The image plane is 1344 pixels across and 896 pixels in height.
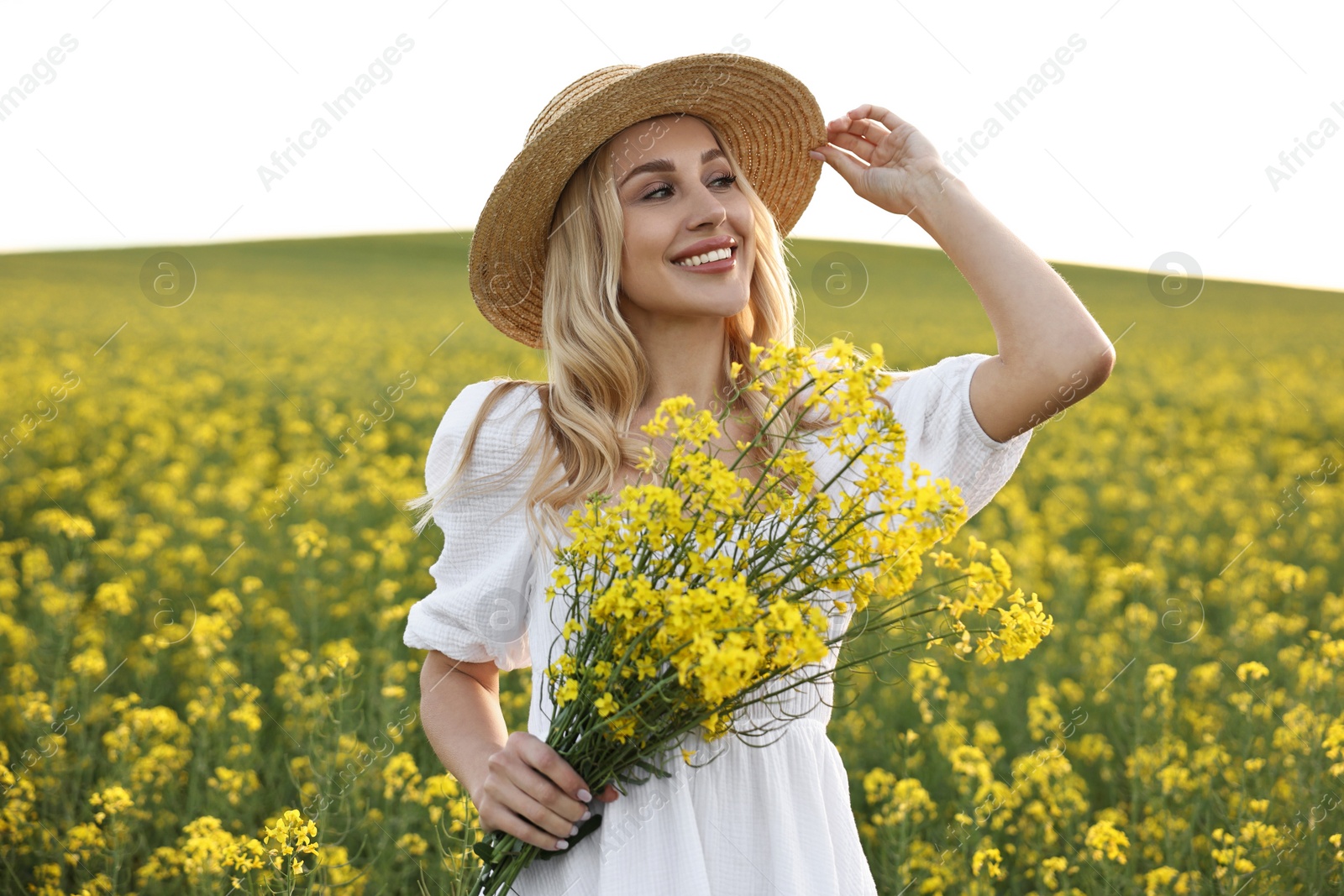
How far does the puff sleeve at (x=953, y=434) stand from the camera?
5.74 ft

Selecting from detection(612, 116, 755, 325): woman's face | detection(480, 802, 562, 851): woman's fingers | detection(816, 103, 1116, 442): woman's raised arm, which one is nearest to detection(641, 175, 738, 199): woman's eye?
detection(612, 116, 755, 325): woman's face

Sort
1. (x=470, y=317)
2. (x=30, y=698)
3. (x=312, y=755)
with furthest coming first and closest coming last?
(x=470, y=317)
(x=30, y=698)
(x=312, y=755)

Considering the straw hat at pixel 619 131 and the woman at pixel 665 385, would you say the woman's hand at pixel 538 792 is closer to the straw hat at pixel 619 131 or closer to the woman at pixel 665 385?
the woman at pixel 665 385

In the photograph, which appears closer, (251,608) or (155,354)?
(251,608)

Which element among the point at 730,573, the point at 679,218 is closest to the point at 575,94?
the point at 679,218

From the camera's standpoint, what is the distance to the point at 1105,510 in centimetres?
720

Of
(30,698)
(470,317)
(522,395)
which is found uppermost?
(470,317)

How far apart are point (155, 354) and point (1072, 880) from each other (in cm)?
1274

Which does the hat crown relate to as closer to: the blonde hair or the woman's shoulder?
the blonde hair

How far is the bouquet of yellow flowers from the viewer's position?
1.21m

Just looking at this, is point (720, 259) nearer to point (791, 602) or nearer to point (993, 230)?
Answer: point (993, 230)

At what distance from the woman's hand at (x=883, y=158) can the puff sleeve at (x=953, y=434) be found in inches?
11.3

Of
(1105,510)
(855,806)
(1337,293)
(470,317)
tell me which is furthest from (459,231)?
(855,806)

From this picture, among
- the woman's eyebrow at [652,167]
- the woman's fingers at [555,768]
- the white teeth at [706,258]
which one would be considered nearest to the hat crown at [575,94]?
the woman's eyebrow at [652,167]
